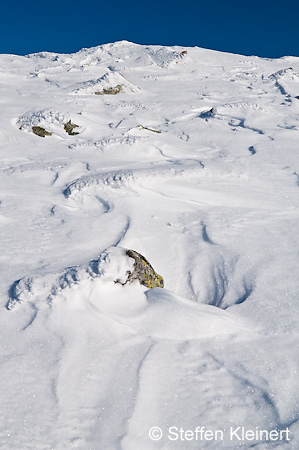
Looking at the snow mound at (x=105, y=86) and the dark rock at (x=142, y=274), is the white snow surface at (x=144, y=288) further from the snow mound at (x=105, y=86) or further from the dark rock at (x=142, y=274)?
the snow mound at (x=105, y=86)

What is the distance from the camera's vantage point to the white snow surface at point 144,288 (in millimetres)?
1670

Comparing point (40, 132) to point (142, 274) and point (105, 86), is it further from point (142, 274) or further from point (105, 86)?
point (142, 274)

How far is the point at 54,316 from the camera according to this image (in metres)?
2.13

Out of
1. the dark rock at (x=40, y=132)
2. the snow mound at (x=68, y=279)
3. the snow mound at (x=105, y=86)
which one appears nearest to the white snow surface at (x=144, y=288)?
the snow mound at (x=68, y=279)

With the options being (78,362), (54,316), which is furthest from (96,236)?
(78,362)

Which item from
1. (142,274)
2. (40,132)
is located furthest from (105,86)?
(142,274)

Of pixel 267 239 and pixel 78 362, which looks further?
pixel 267 239

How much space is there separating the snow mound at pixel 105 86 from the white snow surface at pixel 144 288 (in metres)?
2.69

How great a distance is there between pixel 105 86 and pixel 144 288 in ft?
24.9

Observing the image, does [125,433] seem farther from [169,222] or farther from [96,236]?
[169,222]

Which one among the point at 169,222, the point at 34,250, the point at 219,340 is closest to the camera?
the point at 219,340

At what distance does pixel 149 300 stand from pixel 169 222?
1205 millimetres

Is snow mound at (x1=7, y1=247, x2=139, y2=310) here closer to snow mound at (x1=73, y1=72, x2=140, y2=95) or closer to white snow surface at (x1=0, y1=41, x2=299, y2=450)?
white snow surface at (x1=0, y1=41, x2=299, y2=450)

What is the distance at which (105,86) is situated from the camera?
8.80 meters
